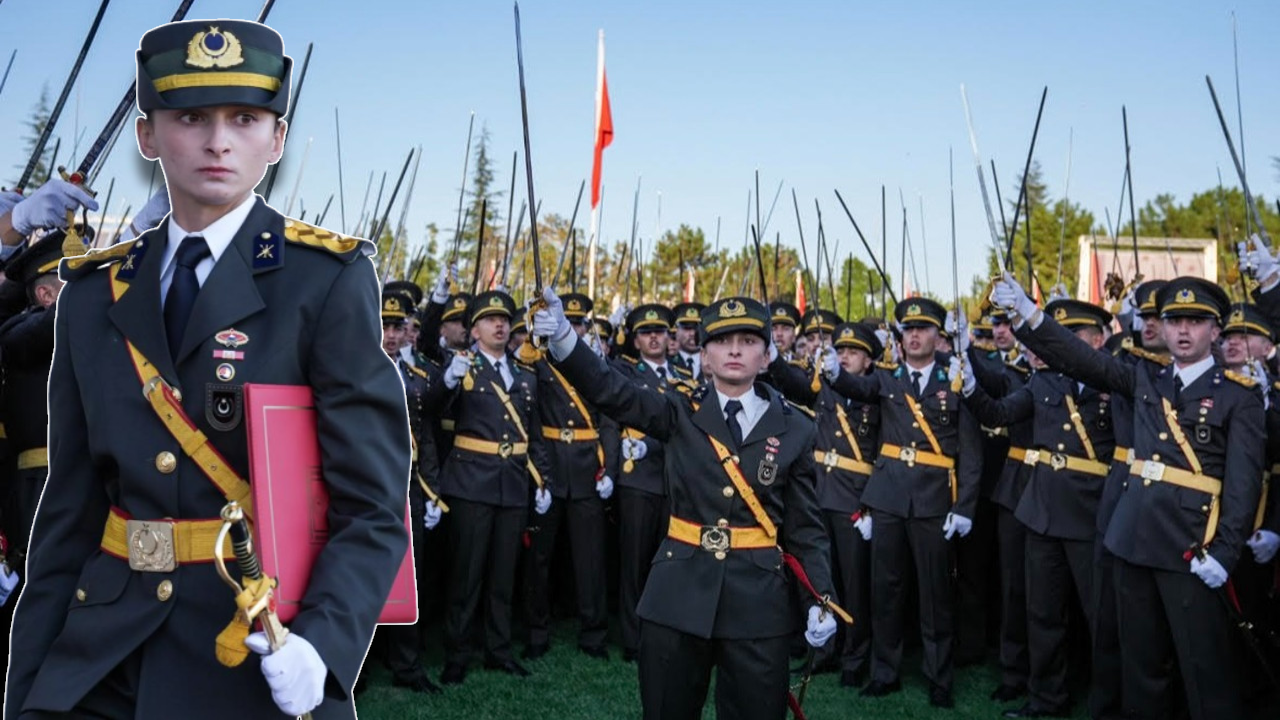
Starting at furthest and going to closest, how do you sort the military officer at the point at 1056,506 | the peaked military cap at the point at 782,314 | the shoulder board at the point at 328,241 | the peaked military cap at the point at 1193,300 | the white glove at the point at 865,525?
1. the peaked military cap at the point at 782,314
2. the white glove at the point at 865,525
3. the military officer at the point at 1056,506
4. the peaked military cap at the point at 1193,300
5. the shoulder board at the point at 328,241

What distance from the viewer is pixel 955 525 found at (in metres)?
8.09

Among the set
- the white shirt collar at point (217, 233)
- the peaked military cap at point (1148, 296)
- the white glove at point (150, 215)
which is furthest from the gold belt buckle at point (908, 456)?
the white shirt collar at point (217, 233)

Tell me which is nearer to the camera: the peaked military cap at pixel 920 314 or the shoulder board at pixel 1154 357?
the shoulder board at pixel 1154 357

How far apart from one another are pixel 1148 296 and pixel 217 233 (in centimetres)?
658

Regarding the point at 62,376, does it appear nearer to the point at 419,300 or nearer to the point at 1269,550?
the point at 1269,550

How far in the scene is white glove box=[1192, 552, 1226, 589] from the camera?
6117 millimetres

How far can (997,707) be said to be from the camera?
25.7 ft

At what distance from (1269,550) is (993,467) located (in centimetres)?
311

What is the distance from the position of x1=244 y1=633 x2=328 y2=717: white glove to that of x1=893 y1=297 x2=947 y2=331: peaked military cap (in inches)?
283

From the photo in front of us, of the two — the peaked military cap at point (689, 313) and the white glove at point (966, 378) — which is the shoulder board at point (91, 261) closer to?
the white glove at point (966, 378)

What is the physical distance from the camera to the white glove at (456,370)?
7773 millimetres

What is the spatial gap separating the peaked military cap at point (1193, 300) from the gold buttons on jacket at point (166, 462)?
19.5 ft

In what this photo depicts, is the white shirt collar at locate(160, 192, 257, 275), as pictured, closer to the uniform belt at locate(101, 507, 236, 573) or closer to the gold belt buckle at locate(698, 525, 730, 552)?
the uniform belt at locate(101, 507, 236, 573)

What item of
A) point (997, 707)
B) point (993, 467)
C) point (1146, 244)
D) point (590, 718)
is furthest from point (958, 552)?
point (1146, 244)
